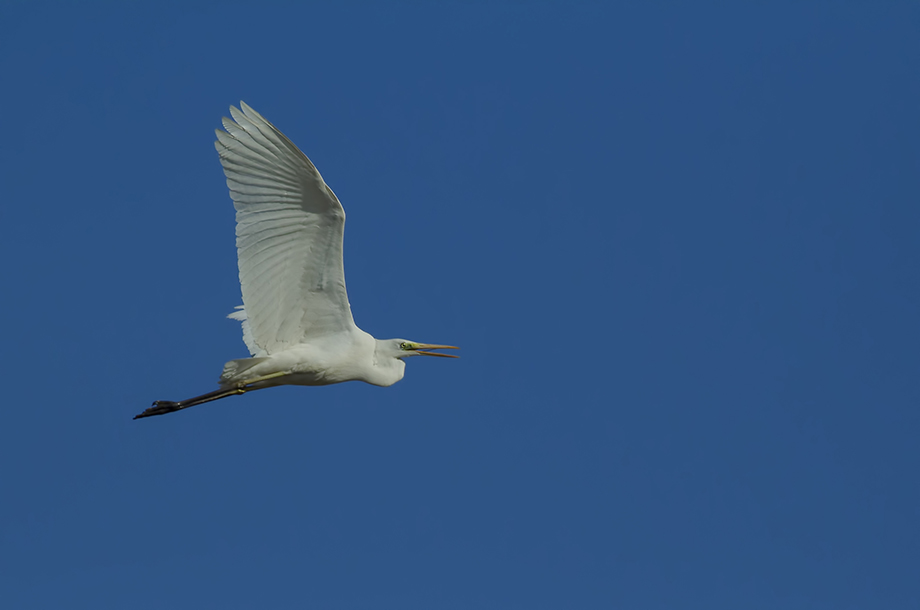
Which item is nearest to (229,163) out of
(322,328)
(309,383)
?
(322,328)

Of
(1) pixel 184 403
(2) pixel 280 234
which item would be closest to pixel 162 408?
(1) pixel 184 403

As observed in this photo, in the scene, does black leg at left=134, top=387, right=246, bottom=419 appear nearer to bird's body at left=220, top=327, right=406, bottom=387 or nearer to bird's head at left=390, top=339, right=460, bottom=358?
bird's body at left=220, top=327, right=406, bottom=387

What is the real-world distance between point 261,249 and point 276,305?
0.69 m

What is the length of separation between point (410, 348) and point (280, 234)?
8.89 feet

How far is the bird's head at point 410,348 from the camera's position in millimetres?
10977

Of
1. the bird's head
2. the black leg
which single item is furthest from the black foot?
the bird's head

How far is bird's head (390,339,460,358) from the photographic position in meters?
11.0

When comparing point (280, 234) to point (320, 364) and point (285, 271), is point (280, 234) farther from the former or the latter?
point (320, 364)

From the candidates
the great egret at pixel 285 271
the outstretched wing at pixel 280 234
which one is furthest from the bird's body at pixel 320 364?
the outstretched wing at pixel 280 234

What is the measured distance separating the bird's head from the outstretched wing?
125 cm

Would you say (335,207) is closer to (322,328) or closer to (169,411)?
(322,328)

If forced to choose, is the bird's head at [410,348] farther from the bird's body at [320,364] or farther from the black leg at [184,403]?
the black leg at [184,403]

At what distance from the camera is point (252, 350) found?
1021 cm

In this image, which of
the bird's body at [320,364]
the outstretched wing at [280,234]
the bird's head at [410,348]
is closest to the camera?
the outstretched wing at [280,234]
